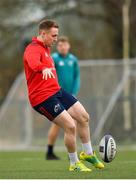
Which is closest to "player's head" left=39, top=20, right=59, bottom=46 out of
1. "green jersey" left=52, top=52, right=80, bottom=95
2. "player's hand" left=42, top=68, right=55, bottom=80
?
"player's hand" left=42, top=68, right=55, bottom=80

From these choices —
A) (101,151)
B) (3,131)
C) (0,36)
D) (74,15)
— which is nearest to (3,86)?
(0,36)

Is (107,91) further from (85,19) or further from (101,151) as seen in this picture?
(85,19)

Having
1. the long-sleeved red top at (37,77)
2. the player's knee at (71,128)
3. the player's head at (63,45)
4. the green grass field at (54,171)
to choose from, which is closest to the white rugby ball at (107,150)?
the green grass field at (54,171)

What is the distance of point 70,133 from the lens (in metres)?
11.1

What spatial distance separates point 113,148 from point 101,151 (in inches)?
6.7

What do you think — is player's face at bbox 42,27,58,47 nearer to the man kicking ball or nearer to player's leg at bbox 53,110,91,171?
the man kicking ball

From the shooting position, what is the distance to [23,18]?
38094 mm

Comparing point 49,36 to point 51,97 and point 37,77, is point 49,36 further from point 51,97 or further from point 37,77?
point 51,97

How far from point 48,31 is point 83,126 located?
1385mm

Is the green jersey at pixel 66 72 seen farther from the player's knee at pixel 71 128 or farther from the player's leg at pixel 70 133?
the player's knee at pixel 71 128

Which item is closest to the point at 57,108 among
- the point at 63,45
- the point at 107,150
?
the point at 107,150

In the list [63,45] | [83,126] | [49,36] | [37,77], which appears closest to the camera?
[37,77]

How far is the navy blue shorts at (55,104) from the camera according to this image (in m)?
11.1

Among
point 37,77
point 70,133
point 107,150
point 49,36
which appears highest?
point 49,36
